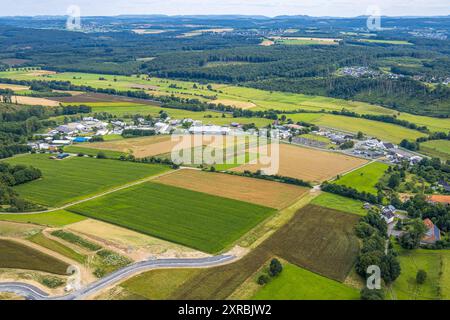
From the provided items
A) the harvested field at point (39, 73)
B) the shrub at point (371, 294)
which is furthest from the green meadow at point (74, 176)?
the harvested field at point (39, 73)

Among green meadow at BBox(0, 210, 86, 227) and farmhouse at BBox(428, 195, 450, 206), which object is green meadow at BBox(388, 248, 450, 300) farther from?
green meadow at BBox(0, 210, 86, 227)

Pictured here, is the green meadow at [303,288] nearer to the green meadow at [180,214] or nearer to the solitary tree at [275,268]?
the solitary tree at [275,268]

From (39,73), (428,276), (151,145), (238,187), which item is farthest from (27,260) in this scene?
(39,73)

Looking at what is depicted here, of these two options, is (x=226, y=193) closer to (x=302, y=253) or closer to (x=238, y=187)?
(x=238, y=187)

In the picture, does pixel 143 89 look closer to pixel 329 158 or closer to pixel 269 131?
pixel 269 131

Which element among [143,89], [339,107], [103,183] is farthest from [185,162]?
[143,89]

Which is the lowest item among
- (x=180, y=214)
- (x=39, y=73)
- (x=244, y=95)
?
(x=180, y=214)

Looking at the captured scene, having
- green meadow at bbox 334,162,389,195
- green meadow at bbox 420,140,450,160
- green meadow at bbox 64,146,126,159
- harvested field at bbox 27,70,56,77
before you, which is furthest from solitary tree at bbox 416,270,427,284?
harvested field at bbox 27,70,56,77
